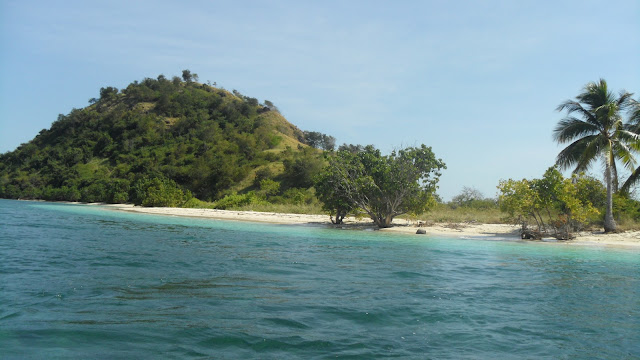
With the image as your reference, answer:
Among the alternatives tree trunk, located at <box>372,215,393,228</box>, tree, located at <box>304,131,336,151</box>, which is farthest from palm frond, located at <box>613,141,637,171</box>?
tree, located at <box>304,131,336,151</box>

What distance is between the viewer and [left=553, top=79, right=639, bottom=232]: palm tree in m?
23.8

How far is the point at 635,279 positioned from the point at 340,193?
1846 centimetres

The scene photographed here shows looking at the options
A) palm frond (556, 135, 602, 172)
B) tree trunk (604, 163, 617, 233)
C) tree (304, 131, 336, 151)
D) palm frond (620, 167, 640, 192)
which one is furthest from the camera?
tree (304, 131, 336, 151)

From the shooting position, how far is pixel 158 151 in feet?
244

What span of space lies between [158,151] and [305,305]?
236ft

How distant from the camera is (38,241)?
16.7m

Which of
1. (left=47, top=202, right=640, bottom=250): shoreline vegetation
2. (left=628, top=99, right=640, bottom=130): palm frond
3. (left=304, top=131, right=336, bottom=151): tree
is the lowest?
(left=47, top=202, right=640, bottom=250): shoreline vegetation

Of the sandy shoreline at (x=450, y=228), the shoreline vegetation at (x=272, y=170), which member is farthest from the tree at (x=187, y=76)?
the sandy shoreline at (x=450, y=228)

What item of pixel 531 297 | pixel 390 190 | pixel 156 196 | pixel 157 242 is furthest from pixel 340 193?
pixel 156 196

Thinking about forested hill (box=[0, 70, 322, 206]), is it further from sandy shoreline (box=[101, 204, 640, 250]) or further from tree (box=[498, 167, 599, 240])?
tree (box=[498, 167, 599, 240])

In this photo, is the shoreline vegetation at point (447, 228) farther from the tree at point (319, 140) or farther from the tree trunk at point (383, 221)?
the tree at point (319, 140)

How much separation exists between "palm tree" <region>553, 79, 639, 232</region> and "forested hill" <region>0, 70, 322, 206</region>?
112ft

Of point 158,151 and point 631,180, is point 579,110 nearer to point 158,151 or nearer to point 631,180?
point 631,180

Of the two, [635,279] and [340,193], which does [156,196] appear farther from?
[635,279]
